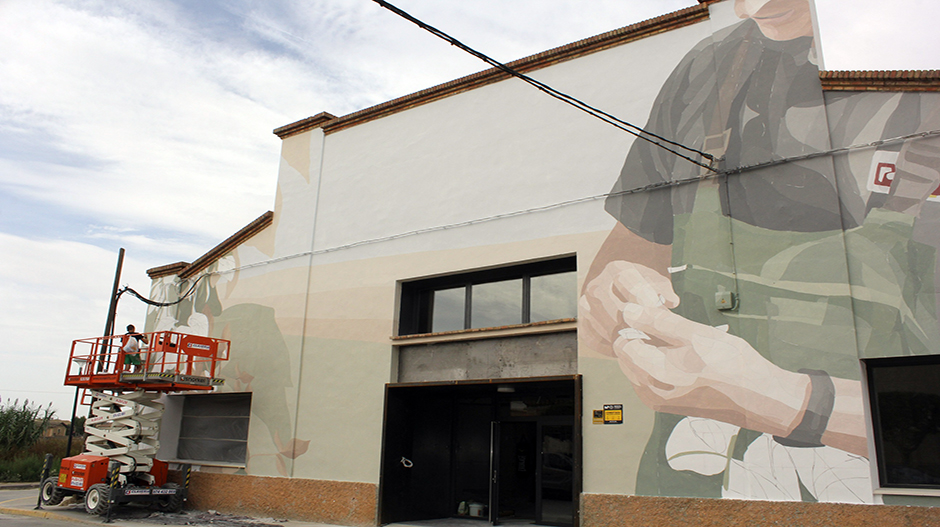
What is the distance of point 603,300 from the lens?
1125 centimetres

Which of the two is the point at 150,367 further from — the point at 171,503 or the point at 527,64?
the point at 527,64

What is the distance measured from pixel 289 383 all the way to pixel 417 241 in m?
4.60

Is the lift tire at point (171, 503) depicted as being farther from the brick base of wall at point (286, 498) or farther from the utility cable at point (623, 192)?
the utility cable at point (623, 192)

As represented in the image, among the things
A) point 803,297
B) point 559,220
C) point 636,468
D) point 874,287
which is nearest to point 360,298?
point 559,220

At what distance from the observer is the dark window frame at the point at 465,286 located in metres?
12.5

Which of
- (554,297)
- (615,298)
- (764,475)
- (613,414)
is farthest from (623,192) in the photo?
(764,475)

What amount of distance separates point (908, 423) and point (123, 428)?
15609 millimetres

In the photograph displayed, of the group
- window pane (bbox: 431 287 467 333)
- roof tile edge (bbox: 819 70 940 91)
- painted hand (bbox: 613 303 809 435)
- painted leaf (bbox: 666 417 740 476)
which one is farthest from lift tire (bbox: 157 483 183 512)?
roof tile edge (bbox: 819 70 940 91)

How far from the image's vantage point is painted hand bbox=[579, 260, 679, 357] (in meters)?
10.7

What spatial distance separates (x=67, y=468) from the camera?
48.7 ft

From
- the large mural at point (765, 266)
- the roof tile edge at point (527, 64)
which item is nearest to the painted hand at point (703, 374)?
the large mural at point (765, 266)

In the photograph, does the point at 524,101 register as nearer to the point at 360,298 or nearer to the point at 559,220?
the point at 559,220

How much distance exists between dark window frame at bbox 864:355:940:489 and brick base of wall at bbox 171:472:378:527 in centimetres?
879

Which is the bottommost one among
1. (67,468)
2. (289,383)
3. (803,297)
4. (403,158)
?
(67,468)
